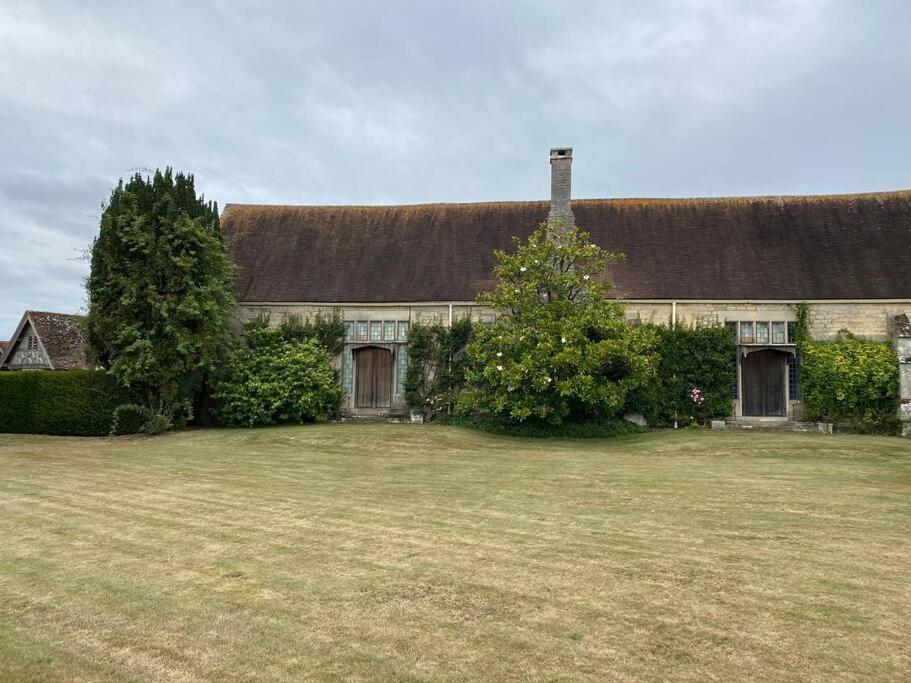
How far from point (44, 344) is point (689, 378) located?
28.2 meters

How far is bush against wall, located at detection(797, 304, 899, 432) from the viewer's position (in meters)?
19.3

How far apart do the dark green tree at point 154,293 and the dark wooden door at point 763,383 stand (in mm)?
16354

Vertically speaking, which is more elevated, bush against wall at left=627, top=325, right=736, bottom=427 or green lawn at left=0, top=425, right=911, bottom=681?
bush against wall at left=627, top=325, right=736, bottom=427

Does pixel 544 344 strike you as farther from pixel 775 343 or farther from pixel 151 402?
pixel 151 402

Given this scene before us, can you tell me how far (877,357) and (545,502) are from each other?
15635mm

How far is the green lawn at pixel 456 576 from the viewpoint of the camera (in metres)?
4.09

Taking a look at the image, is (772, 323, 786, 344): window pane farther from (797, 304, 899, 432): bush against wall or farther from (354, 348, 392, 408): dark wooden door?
(354, 348, 392, 408): dark wooden door

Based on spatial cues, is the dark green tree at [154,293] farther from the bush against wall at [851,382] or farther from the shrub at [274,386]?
the bush against wall at [851,382]

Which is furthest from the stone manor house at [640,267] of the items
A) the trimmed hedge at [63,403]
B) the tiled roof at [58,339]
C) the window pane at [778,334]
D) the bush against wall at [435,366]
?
the tiled roof at [58,339]

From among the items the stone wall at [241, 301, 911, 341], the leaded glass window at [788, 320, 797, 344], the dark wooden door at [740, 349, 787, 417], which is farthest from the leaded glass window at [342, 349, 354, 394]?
the leaded glass window at [788, 320, 797, 344]

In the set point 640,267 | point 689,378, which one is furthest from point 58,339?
point 689,378

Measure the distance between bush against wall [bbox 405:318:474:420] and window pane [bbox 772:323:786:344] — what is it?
31.5ft

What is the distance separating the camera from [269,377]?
20172 mm

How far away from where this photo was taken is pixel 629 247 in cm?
2317
